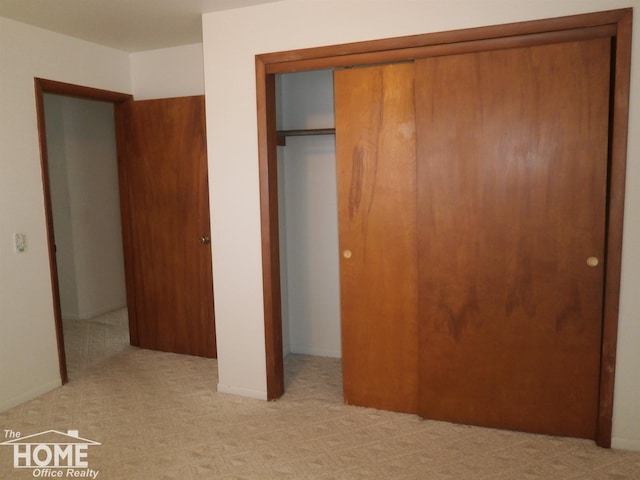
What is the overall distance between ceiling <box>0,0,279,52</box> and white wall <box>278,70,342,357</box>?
0.84 metres

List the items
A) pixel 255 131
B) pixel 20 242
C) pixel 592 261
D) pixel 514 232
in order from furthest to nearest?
1. pixel 20 242
2. pixel 255 131
3. pixel 514 232
4. pixel 592 261

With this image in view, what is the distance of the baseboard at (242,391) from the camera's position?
3016 millimetres

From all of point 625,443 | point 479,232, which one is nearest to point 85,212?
point 479,232

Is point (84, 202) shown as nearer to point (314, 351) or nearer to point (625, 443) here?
point (314, 351)

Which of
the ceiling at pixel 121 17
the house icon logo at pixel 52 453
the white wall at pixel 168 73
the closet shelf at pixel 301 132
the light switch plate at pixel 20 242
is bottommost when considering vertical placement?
the house icon logo at pixel 52 453

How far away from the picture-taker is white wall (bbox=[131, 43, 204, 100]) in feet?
12.0

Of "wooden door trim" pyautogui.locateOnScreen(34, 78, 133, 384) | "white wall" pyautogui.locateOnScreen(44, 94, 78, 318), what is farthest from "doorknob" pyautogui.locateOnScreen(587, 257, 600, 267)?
"white wall" pyautogui.locateOnScreen(44, 94, 78, 318)

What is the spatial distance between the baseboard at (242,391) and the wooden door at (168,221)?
0.66 m

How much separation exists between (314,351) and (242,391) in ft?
2.83

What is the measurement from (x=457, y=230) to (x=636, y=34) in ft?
3.87

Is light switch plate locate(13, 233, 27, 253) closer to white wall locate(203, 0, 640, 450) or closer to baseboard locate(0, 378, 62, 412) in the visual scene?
baseboard locate(0, 378, 62, 412)

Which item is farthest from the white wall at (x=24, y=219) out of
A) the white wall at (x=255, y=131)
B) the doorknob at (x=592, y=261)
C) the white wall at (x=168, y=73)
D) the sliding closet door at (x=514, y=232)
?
the doorknob at (x=592, y=261)

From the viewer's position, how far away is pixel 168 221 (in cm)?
375

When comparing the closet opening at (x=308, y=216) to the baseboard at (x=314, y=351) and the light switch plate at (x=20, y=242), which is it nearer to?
the baseboard at (x=314, y=351)
